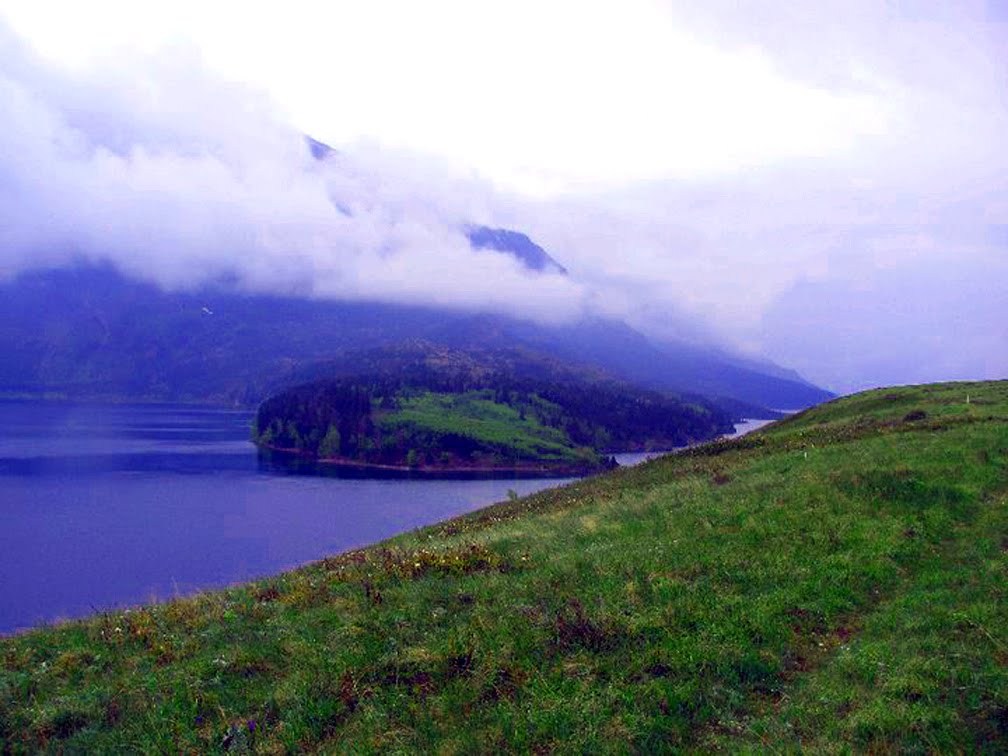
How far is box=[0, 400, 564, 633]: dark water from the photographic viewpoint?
80.5 meters

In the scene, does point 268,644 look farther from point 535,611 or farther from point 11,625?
point 11,625

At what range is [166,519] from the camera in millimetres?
113438

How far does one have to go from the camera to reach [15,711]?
12023 millimetres

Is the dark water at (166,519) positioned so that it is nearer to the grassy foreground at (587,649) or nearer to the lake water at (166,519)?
the lake water at (166,519)

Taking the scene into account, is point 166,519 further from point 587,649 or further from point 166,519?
point 587,649

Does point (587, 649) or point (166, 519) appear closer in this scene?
point (587, 649)

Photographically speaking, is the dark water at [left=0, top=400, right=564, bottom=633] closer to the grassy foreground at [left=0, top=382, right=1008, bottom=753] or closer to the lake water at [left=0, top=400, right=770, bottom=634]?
the lake water at [left=0, top=400, right=770, bottom=634]

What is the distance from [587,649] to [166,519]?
115m

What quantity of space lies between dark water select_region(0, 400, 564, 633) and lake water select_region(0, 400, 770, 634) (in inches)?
8.4

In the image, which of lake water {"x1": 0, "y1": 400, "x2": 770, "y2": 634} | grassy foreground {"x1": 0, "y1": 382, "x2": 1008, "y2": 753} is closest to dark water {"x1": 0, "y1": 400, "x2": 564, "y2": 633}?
Result: lake water {"x1": 0, "y1": 400, "x2": 770, "y2": 634}

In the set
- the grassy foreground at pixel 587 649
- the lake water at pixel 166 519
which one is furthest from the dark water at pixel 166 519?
the grassy foreground at pixel 587 649

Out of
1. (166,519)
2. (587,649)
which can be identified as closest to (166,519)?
(166,519)

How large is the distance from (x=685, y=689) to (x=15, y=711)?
1049 centimetres

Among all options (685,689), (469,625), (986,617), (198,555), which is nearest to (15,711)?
(469,625)
